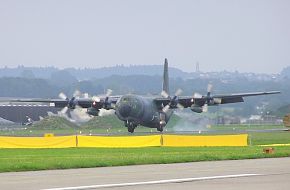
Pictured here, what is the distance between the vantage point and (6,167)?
93.6 ft

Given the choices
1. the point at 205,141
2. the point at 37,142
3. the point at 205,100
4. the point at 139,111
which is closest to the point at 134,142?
the point at 205,141

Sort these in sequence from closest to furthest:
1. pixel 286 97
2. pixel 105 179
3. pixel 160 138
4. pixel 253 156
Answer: pixel 105 179, pixel 253 156, pixel 160 138, pixel 286 97

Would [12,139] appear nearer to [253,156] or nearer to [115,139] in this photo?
[115,139]

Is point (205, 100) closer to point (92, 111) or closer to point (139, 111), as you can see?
point (139, 111)

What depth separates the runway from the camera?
2009 cm

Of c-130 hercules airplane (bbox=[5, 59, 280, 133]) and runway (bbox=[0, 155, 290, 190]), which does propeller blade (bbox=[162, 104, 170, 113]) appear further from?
runway (bbox=[0, 155, 290, 190])

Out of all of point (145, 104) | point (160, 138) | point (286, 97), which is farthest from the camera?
point (286, 97)

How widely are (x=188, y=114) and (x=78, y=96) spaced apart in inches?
1032

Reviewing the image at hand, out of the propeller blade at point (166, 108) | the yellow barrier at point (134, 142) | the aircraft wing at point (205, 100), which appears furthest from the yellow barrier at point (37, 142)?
the propeller blade at point (166, 108)

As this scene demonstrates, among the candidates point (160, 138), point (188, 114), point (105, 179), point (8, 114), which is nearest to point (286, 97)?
point (8, 114)

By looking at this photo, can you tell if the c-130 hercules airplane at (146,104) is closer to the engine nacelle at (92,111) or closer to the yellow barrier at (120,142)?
the engine nacelle at (92,111)

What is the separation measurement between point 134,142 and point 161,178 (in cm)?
3243

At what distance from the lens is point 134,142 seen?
181ft

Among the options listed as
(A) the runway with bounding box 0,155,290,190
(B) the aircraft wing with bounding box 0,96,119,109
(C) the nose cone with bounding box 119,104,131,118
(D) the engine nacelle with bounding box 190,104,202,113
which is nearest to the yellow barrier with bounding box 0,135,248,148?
(C) the nose cone with bounding box 119,104,131,118
